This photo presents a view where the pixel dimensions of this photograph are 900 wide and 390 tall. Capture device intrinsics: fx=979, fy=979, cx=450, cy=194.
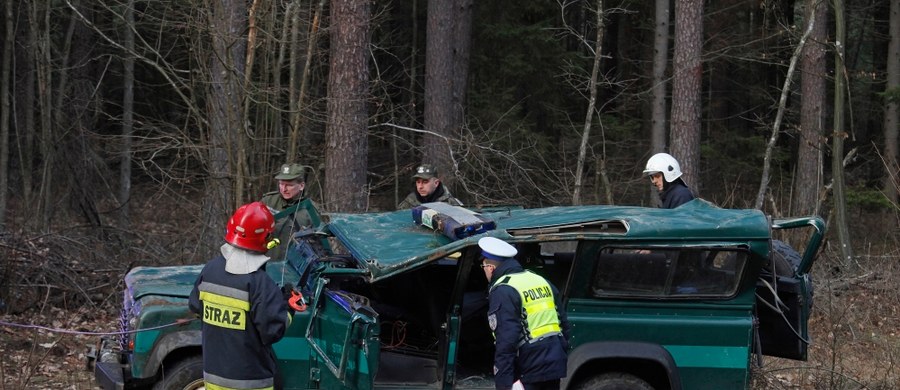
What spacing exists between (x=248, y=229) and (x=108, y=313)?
6.80m

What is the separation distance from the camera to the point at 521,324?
592 cm

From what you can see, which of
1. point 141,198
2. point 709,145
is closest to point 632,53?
point 709,145

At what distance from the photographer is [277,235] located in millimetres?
8414

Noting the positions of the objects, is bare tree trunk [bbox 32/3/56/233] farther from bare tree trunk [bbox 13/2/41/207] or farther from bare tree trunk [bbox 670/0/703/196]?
bare tree trunk [bbox 670/0/703/196]

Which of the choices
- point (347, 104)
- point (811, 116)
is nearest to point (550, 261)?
point (347, 104)

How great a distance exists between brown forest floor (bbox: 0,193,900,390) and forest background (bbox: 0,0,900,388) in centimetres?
4

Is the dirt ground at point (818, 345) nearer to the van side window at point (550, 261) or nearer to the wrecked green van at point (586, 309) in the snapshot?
the wrecked green van at point (586, 309)

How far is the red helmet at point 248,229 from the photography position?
5.35 metres

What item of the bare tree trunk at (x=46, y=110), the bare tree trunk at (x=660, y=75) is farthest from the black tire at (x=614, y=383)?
the bare tree trunk at (x=660, y=75)

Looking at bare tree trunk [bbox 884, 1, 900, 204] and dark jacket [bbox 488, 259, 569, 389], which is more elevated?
bare tree trunk [bbox 884, 1, 900, 204]

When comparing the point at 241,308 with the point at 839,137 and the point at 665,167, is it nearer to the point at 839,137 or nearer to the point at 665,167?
the point at 665,167

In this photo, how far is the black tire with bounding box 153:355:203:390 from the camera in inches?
257

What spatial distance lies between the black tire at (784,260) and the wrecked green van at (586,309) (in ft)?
0.57

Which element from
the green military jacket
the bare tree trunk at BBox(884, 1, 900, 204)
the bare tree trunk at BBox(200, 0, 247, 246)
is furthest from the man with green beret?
the bare tree trunk at BBox(884, 1, 900, 204)
